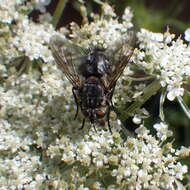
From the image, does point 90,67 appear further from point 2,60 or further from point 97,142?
point 2,60

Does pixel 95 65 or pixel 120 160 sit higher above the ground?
pixel 95 65

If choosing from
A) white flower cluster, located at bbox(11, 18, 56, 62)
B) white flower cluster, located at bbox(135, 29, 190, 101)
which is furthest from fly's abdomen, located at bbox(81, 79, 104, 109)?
white flower cluster, located at bbox(11, 18, 56, 62)

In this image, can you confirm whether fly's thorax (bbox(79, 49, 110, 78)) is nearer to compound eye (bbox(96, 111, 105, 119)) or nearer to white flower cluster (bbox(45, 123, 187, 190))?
compound eye (bbox(96, 111, 105, 119))

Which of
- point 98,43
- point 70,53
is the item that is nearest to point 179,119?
point 98,43

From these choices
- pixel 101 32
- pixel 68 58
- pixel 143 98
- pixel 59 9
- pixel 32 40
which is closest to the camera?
pixel 68 58

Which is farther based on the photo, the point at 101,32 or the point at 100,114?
the point at 101,32

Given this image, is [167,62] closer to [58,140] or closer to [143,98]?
[143,98]

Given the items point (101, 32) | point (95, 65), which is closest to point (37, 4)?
point (101, 32)
